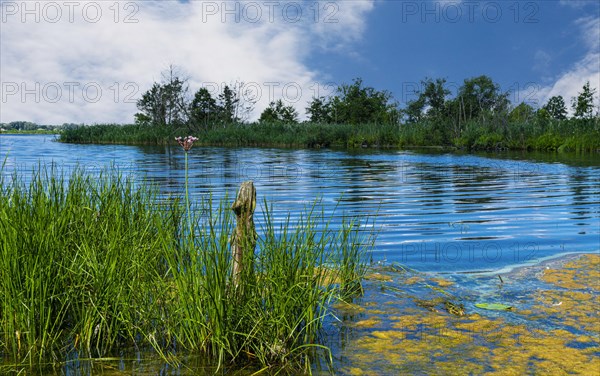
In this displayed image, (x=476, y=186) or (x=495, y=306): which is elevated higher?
(x=476, y=186)

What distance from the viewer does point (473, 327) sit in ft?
15.1

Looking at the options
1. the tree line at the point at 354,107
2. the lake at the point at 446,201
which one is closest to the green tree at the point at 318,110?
the tree line at the point at 354,107

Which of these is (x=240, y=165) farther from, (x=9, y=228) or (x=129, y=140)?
(x=129, y=140)

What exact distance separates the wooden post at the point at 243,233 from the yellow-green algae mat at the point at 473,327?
95 cm

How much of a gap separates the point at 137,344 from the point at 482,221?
754 cm

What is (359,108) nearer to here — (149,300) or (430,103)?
(430,103)

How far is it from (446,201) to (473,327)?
8853 millimetres

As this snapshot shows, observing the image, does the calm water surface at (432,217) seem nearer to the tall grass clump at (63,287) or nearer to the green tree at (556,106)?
the tall grass clump at (63,287)

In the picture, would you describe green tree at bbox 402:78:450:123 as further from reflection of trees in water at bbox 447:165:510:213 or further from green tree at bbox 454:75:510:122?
reflection of trees in water at bbox 447:165:510:213

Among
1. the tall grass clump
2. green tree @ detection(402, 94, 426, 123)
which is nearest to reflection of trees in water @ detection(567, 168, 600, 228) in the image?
the tall grass clump

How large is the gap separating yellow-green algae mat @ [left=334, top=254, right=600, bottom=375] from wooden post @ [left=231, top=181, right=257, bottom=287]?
0.95m

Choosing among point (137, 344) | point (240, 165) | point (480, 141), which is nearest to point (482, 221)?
point (137, 344)

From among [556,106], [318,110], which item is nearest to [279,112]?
[318,110]

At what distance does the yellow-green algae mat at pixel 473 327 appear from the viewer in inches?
154
